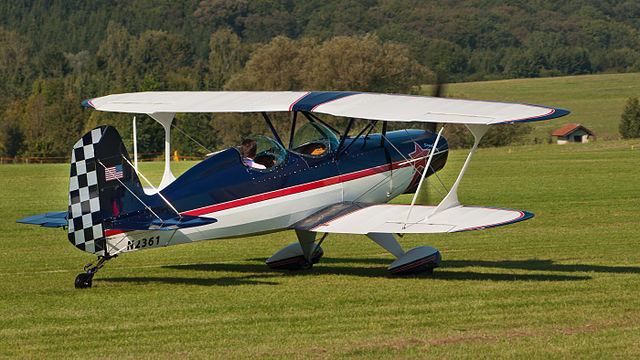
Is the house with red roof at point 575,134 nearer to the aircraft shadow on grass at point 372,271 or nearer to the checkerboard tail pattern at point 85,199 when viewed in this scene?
the aircraft shadow on grass at point 372,271

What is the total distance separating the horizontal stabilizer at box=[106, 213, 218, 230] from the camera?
359 inches

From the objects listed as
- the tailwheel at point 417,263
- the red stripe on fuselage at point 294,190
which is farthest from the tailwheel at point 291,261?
the tailwheel at point 417,263

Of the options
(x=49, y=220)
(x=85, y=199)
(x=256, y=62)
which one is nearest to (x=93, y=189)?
(x=85, y=199)

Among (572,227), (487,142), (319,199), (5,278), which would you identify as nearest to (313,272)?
(319,199)

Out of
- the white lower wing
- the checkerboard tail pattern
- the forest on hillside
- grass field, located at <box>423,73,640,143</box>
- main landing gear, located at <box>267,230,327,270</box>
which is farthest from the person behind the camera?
grass field, located at <box>423,73,640,143</box>

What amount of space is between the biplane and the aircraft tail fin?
0.01 metres

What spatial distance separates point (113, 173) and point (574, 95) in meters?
101

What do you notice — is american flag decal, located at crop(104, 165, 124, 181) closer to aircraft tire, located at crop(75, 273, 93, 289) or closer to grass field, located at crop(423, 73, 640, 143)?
aircraft tire, located at crop(75, 273, 93, 289)

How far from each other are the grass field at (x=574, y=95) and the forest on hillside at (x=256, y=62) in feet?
28.0

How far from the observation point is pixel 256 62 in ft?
203

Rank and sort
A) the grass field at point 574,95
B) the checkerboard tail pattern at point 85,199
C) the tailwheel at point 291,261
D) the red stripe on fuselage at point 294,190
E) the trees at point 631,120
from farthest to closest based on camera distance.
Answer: the grass field at point 574,95 < the trees at point 631,120 < the tailwheel at point 291,261 < the red stripe on fuselage at point 294,190 < the checkerboard tail pattern at point 85,199

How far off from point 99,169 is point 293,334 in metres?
3.08

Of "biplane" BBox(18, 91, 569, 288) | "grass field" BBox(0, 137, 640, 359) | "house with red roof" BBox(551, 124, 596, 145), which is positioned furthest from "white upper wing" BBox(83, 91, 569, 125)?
"house with red roof" BBox(551, 124, 596, 145)

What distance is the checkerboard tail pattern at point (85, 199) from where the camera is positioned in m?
9.01
